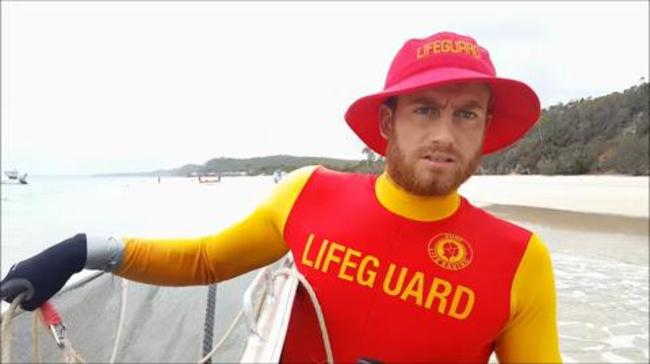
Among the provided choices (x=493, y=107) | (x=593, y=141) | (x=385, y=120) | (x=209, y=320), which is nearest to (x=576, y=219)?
(x=593, y=141)

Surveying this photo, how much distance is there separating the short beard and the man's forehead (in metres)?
0.13

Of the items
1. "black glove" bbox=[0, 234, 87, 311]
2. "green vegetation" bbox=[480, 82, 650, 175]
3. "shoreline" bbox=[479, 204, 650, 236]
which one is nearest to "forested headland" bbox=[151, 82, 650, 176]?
"green vegetation" bbox=[480, 82, 650, 175]

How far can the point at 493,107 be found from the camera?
1495 millimetres

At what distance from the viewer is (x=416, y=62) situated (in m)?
1.33

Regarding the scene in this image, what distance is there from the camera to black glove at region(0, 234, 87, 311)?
3.94 ft

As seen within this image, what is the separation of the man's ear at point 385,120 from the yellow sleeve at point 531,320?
1.62 ft

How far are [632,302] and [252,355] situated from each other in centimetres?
621

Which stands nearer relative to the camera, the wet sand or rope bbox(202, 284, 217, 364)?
rope bbox(202, 284, 217, 364)

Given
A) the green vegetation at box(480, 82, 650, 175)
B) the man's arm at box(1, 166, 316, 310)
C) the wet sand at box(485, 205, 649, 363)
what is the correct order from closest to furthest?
the man's arm at box(1, 166, 316, 310), the green vegetation at box(480, 82, 650, 175), the wet sand at box(485, 205, 649, 363)

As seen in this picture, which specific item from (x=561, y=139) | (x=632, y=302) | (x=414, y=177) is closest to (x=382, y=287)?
(x=414, y=177)

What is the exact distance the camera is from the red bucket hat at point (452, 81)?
4.20 ft

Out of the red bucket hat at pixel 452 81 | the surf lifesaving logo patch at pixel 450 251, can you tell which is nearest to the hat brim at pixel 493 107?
the red bucket hat at pixel 452 81

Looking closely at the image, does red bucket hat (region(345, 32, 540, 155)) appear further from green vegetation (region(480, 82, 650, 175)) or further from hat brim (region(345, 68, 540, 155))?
green vegetation (region(480, 82, 650, 175))

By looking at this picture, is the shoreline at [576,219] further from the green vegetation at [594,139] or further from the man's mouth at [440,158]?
the man's mouth at [440,158]
